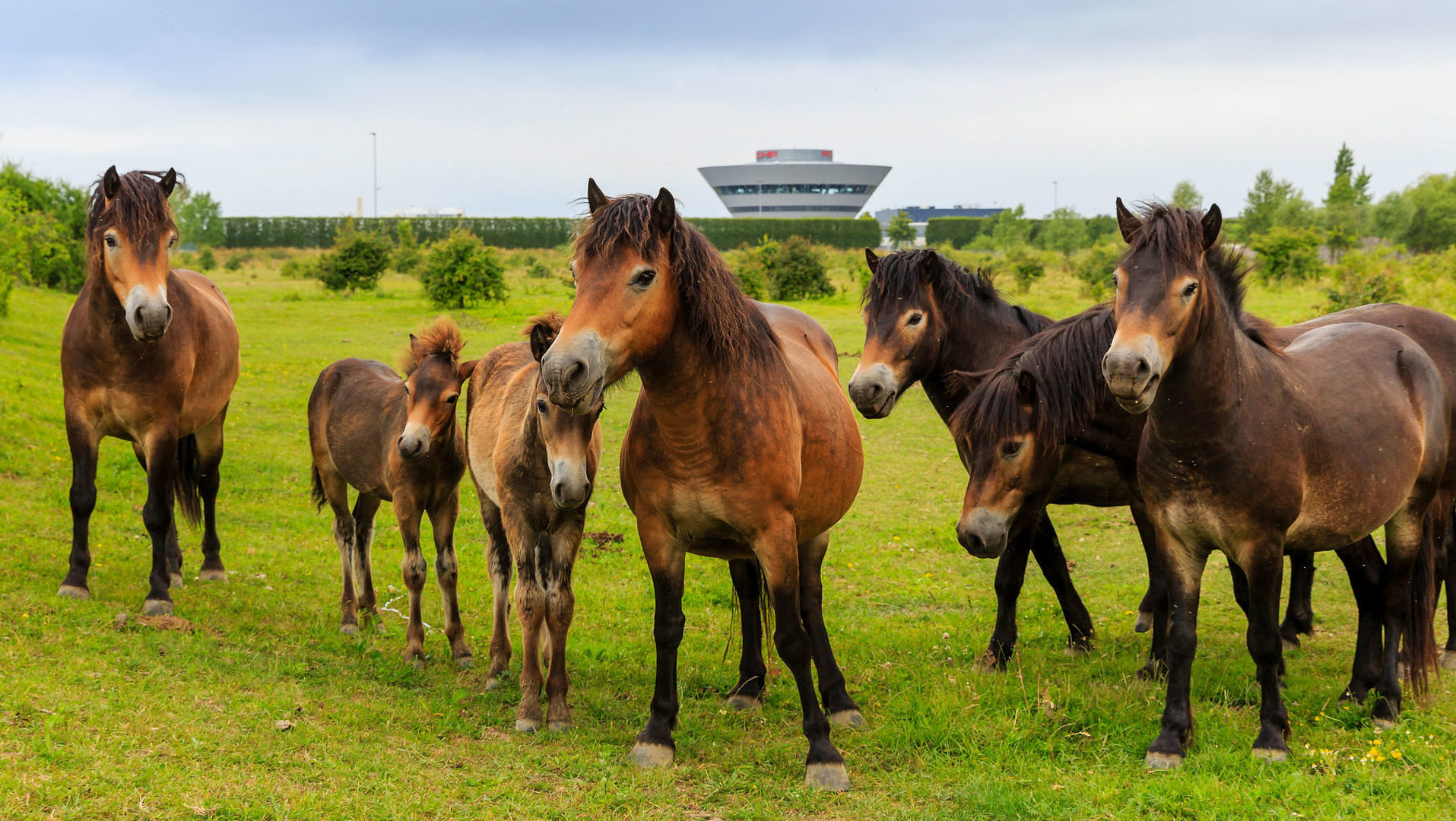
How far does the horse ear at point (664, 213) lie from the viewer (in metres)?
4.07

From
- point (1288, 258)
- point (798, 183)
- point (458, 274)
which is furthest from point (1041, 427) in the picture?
point (798, 183)

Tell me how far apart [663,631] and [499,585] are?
5.14 ft

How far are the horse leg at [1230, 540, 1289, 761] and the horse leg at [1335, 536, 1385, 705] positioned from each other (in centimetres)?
107

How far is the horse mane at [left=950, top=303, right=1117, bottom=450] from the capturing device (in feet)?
17.3

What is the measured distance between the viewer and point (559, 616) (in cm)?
520

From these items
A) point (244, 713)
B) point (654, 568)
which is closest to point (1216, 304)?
point (654, 568)

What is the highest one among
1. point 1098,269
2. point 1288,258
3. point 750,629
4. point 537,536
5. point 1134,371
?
point 1288,258

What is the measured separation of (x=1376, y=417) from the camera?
510 cm

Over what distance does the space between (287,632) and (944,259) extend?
5.09 metres

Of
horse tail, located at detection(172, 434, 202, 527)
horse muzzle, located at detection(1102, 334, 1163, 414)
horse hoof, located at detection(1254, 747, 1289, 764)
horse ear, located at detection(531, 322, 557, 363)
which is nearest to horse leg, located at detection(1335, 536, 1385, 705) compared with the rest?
horse hoof, located at detection(1254, 747, 1289, 764)

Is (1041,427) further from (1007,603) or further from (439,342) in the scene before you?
(439,342)

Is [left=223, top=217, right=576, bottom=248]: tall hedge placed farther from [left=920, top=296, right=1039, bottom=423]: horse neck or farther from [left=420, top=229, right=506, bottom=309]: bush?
[left=920, top=296, right=1039, bottom=423]: horse neck

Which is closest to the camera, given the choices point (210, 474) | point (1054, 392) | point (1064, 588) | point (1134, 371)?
point (1134, 371)

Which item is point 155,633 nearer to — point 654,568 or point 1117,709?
point 654,568
